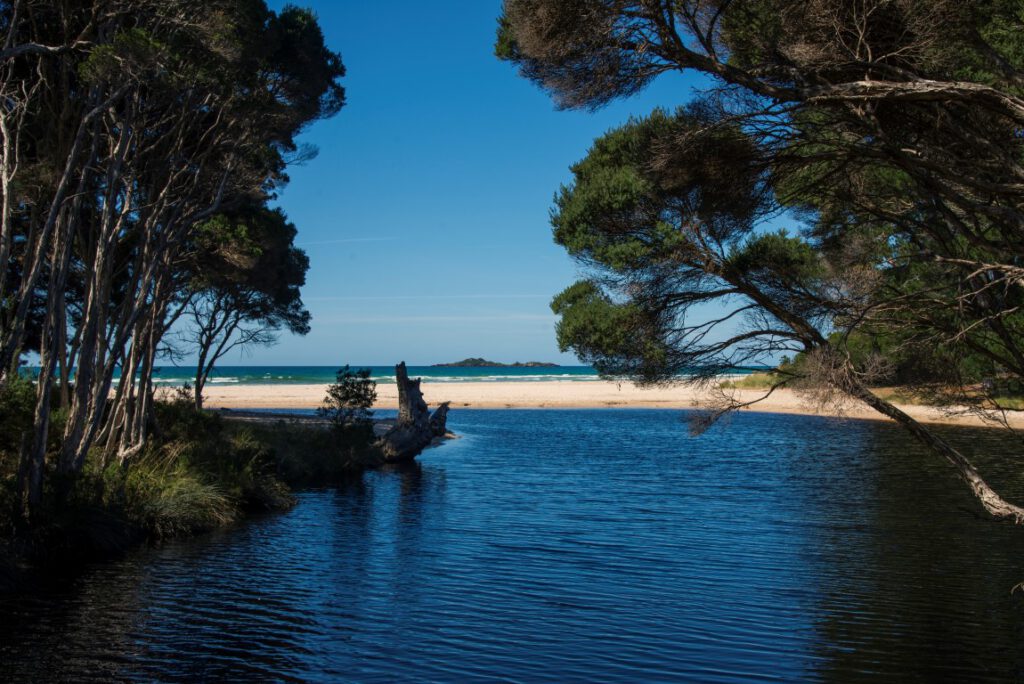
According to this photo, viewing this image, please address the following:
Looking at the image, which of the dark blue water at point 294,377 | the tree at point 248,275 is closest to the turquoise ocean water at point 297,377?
the dark blue water at point 294,377

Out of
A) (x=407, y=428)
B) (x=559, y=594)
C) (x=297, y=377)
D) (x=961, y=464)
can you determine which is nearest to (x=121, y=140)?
(x=559, y=594)

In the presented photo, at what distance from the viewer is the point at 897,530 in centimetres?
1673

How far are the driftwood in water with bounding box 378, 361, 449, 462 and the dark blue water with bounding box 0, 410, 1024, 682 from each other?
7.13 metres

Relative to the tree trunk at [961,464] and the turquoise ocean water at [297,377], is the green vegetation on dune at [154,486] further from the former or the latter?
the turquoise ocean water at [297,377]

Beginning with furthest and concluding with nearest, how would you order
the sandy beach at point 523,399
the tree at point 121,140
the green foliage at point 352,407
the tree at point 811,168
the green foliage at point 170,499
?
the sandy beach at point 523,399 → the green foliage at point 352,407 → the green foliage at point 170,499 → the tree at point 121,140 → the tree at point 811,168

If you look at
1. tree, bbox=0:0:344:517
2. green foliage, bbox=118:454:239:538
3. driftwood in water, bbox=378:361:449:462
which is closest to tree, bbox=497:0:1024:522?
tree, bbox=0:0:344:517

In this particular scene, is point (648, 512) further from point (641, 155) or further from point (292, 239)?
point (292, 239)

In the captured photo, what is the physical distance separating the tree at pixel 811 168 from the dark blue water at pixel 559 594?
2628mm

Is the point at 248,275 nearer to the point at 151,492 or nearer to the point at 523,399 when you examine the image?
the point at 151,492

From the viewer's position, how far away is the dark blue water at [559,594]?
30.1 ft

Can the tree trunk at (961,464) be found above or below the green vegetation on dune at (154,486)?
above

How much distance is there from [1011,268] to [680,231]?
4.37 meters

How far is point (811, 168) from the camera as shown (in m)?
10.9

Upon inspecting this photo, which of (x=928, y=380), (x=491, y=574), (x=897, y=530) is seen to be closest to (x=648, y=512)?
(x=897, y=530)
